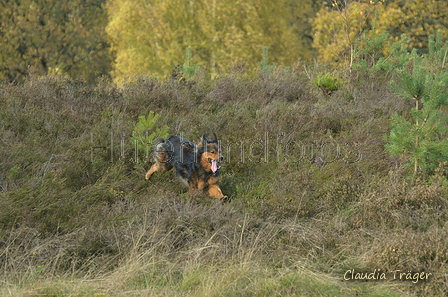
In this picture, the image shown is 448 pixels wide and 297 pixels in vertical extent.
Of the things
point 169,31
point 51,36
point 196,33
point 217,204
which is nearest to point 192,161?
point 217,204

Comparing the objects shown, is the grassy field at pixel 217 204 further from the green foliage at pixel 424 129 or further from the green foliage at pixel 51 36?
the green foliage at pixel 51 36

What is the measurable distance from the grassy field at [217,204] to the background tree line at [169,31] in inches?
499

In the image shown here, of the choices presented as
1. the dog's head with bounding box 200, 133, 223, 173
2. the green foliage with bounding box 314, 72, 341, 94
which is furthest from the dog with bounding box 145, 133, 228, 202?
the green foliage with bounding box 314, 72, 341, 94

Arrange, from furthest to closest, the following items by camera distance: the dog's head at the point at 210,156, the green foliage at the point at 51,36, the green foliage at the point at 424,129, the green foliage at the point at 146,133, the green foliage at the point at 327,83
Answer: the green foliage at the point at 51,36, the green foliage at the point at 327,83, the green foliage at the point at 146,133, the dog's head at the point at 210,156, the green foliage at the point at 424,129

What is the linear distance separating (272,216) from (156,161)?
205cm

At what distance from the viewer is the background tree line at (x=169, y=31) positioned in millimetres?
23250

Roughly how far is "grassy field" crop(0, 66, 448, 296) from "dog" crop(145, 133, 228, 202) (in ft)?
0.70

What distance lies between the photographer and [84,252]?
6094 mm

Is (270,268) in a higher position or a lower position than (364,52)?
lower

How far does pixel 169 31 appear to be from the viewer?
2414cm

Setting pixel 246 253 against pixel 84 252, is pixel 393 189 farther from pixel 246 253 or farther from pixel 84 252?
pixel 84 252

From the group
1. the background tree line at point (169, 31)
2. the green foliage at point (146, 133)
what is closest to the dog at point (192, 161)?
the green foliage at point (146, 133)

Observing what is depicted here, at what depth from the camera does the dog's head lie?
7582 millimetres

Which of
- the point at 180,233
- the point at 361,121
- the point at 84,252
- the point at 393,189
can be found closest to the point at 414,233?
the point at 393,189
